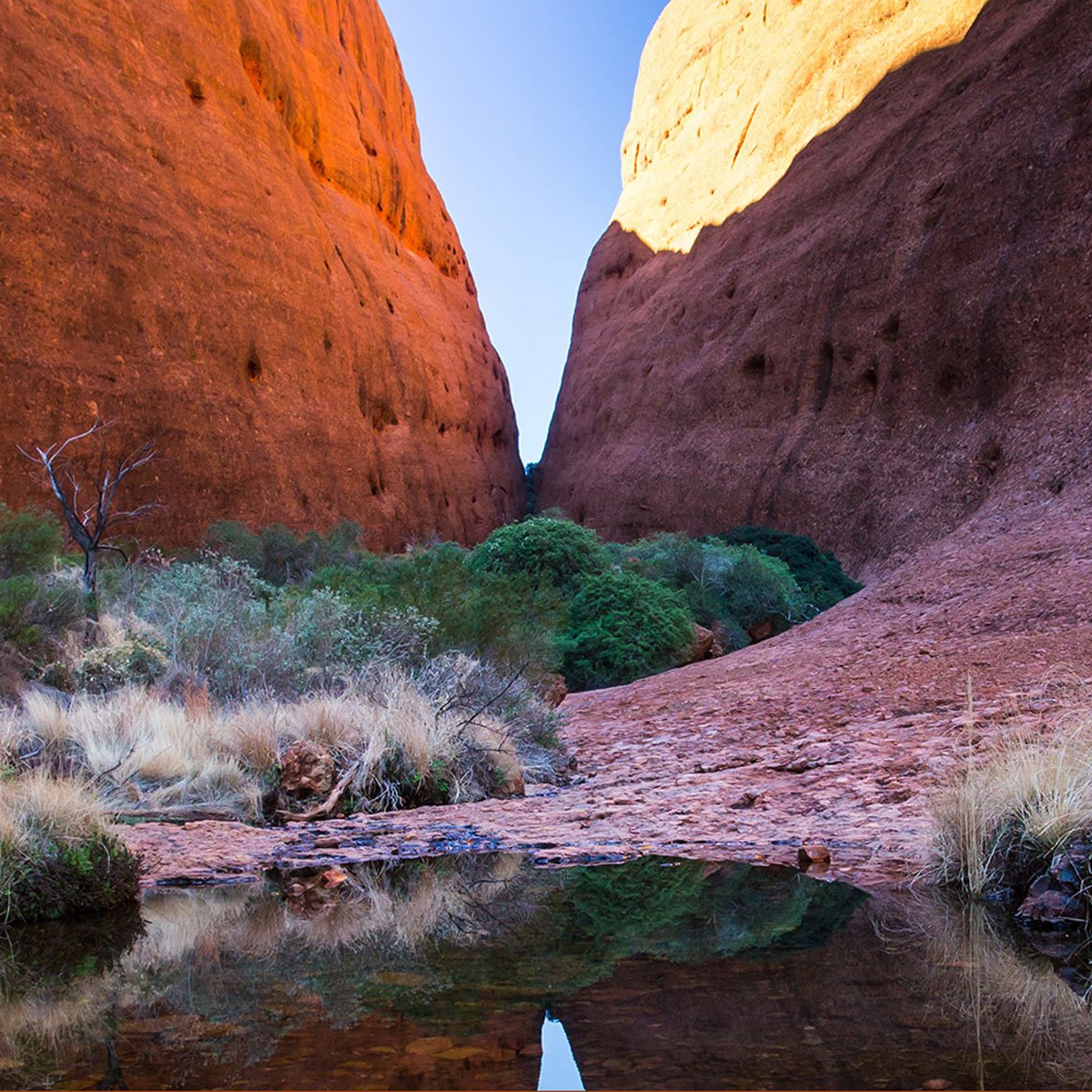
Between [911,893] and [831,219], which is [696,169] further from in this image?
[911,893]

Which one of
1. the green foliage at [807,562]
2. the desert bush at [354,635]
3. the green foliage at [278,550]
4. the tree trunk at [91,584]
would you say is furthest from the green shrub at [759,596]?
the tree trunk at [91,584]

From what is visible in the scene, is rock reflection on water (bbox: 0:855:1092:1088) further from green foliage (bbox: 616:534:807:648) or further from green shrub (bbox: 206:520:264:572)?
green shrub (bbox: 206:520:264:572)

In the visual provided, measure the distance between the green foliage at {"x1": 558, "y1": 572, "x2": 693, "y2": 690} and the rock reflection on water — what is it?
10.0m

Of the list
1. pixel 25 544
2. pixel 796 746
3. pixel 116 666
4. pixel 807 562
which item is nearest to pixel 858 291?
pixel 807 562

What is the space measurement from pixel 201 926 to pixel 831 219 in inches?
1029

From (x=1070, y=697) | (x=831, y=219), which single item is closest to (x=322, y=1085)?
(x=1070, y=697)

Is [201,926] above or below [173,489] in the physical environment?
below

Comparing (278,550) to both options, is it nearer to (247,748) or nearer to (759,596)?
(759,596)

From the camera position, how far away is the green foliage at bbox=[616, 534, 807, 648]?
17.5 meters

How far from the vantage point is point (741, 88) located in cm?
3575

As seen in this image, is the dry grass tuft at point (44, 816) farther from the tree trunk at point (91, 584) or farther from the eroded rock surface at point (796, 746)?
the tree trunk at point (91, 584)

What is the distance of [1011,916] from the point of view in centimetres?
352

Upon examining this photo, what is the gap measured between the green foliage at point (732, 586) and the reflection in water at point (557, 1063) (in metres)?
14.4

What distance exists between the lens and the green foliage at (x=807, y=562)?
63.5 ft
